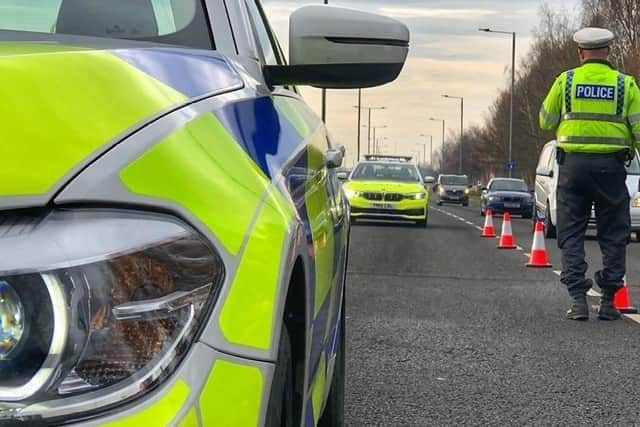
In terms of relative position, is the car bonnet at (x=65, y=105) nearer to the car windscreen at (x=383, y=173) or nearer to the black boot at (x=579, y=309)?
the black boot at (x=579, y=309)

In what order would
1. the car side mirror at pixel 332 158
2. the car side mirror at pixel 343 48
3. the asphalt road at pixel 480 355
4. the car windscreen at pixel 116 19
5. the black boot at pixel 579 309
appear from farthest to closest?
the black boot at pixel 579 309, the asphalt road at pixel 480 355, the car side mirror at pixel 332 158, the car side mirror at pixel 343 48, the car windscreen at pixel 116 19

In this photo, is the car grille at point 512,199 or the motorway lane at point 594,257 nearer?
the motorway lane at point 594,257

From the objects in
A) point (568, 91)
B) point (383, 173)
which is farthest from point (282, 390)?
point (383, 173)

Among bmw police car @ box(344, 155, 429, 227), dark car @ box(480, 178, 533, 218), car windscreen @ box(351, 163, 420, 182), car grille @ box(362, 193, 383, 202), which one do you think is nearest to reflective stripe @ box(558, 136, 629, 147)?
bmw police car @ box(344, 155, 429, 227)

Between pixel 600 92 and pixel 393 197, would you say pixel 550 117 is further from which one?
pixel 393 197

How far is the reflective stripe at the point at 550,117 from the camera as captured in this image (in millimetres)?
7945

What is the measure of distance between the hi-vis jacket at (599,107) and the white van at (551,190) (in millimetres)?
10046

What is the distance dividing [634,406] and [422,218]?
19.1m

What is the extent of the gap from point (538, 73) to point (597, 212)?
235 ft

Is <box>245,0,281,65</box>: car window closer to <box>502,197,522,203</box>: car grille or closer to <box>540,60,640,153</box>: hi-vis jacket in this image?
<box>540,60,640,153</box>: hi-vis jacket

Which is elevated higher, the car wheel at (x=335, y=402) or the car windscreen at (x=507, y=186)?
the car wheel at (x=335, y=402)

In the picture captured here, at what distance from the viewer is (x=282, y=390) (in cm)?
201

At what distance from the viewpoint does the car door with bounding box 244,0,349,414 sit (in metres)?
2.53

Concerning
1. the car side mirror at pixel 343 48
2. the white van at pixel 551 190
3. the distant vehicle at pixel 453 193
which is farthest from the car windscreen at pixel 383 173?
the distant vehicle at pixel 453 193
